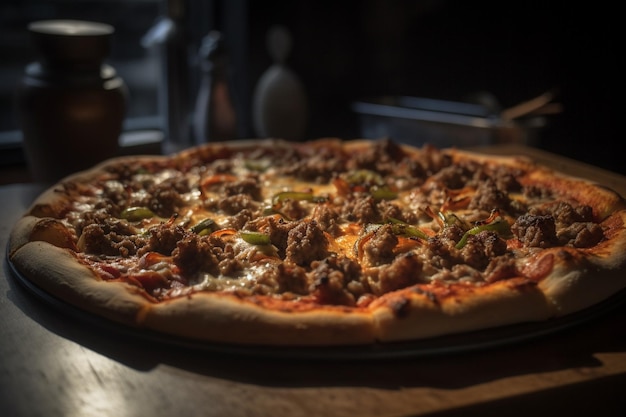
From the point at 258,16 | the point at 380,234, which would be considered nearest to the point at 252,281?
the point at 380,234

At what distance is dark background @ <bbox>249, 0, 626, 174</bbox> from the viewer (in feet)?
18.1

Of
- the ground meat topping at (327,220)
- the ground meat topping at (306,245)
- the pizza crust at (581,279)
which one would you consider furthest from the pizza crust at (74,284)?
the pizza crust at (581,279)

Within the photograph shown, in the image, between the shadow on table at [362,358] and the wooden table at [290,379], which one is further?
the shadow on table at [362,358]

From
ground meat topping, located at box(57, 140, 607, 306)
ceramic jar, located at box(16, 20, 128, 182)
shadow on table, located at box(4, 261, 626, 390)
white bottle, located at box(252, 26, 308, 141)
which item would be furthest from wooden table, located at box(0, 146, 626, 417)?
white bottle, located at box(252, 26, 308, 141)

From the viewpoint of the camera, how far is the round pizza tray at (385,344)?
201 centimetres

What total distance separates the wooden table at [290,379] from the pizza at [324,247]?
73 mm

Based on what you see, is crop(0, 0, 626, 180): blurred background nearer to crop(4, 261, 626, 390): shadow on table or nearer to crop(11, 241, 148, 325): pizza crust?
crop(11, 241, 148, 325): pizza crust

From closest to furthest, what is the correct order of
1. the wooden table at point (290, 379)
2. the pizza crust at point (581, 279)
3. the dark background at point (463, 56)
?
the wooden table at point (290, 379) → the pizza crust at point (581, 279) → the dark background at point (463, 56)

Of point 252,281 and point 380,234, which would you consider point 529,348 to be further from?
point 252,281

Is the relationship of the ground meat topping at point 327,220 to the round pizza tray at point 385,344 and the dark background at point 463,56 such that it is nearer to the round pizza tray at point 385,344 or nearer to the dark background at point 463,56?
the round pizza tray at point 385,344

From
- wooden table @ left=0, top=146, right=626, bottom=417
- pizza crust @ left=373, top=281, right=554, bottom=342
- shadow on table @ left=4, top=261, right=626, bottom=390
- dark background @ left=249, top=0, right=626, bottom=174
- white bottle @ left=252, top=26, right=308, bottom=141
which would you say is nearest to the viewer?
wooden table @ left=0, top=146, right=626, bottom=417

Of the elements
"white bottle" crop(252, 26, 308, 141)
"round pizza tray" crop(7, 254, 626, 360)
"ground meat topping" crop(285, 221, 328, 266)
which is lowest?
"white bottle" crop(252, 26, 308, 141)

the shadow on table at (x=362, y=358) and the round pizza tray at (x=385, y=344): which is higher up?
the round pizza tray at (x=385, y=344)

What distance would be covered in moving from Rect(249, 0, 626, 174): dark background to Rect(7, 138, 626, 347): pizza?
202 centimetres
